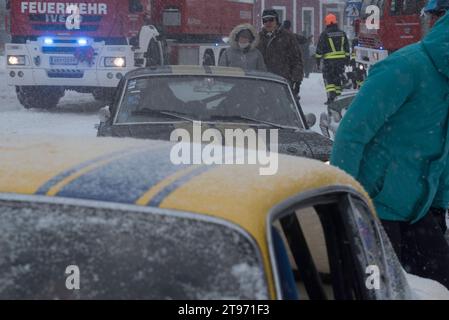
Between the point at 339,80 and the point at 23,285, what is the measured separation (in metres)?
16.4

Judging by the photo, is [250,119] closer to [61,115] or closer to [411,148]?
[411,148]

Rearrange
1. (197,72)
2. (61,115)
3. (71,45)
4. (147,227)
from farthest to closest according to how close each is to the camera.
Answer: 1. (61,115)
2. (71,45)
3. (197,72)
4. (147,227)

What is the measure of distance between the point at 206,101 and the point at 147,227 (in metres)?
5.46

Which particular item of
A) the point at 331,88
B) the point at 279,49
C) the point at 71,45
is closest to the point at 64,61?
the point at 71,45

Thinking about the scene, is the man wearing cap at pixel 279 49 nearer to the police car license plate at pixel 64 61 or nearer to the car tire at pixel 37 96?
the police car license plate at pixel 64 61

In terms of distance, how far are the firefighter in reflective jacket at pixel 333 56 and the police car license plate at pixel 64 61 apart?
14.5 feet

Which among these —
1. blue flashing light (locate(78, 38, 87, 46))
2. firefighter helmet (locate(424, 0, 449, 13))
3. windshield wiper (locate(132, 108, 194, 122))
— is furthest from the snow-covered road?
firefighter helmet (locate(424, 0, 449, 13))

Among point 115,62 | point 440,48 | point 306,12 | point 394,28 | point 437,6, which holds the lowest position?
point 306,12

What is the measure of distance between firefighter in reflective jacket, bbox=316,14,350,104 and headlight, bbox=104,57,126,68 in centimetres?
357

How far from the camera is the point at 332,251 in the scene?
3.18 metres

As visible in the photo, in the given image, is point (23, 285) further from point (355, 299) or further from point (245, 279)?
point (355, 299)

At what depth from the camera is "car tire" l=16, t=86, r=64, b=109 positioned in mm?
18938

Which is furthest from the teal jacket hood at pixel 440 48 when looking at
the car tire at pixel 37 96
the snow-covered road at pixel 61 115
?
the car tire at pixel 37 96
